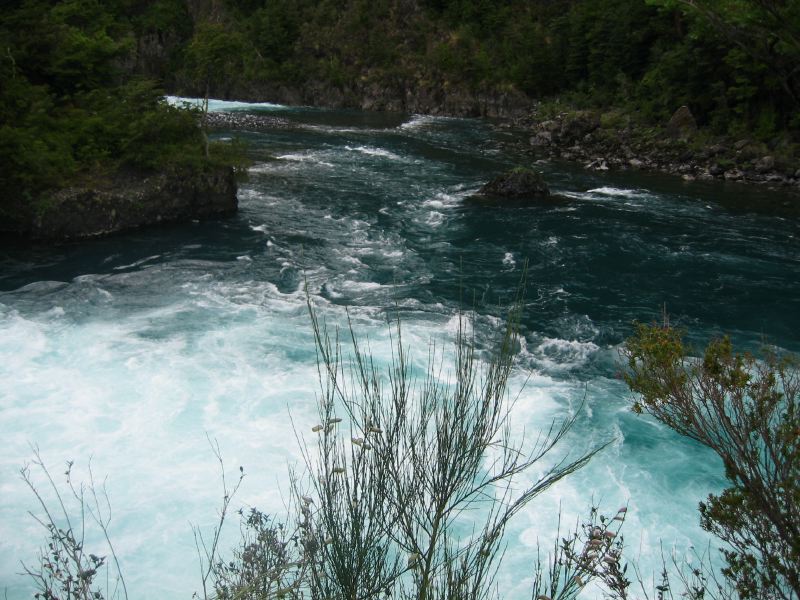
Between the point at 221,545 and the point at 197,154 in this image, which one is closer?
the point at 221,545

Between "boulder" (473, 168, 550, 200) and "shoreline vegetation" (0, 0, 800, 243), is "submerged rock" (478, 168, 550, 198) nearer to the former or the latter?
"boulder" (473, 168, 550, 200)

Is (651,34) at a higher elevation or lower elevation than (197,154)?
higher

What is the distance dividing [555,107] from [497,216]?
21.6 metres

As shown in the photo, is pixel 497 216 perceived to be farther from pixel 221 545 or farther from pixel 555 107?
pixel 555 107

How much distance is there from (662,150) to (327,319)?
2241 cm

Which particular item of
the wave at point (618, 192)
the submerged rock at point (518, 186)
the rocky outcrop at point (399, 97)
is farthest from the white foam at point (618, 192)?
the rocky outcrop at point (399, 97)

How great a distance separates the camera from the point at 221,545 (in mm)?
8438

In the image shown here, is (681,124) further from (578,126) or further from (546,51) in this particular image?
(546,51)

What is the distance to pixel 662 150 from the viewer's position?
A: 103 feet

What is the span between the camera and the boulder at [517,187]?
24250mm

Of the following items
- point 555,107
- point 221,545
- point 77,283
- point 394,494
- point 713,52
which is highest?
point 713,52

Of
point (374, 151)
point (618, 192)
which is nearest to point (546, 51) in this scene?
point (374, 151)

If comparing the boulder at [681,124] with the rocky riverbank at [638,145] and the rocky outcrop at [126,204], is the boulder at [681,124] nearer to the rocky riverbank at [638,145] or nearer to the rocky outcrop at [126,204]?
the rocky riverbank at [638,145]


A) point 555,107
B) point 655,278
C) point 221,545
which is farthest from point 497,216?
point 555,107
